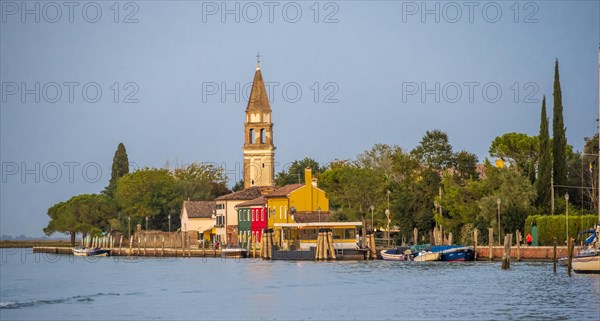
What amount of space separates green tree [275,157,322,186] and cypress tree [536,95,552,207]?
63.6 m

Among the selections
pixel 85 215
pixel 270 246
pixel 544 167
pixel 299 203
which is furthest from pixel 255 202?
pixel 544 167

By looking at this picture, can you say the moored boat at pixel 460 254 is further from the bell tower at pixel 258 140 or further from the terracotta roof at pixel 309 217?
the bell tower at pixel 258 140

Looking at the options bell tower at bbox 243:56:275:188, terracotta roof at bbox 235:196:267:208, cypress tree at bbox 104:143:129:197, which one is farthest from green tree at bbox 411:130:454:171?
cypress tree at bbox 104:143:129:197

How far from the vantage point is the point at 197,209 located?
132 meters

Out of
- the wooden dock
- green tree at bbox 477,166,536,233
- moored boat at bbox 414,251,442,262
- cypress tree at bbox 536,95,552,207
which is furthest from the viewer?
the wooden dock

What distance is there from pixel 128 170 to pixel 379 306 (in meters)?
113

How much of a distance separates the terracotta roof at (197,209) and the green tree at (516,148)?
4063 centimetres

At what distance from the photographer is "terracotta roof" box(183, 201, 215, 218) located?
13125cm

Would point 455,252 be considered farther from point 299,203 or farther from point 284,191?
point 284,191

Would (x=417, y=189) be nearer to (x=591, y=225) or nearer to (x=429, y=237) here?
(x=429, y=237)

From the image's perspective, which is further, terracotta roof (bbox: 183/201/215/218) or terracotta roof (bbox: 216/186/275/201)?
terracotta roof (bbox: 183/201/215/218)

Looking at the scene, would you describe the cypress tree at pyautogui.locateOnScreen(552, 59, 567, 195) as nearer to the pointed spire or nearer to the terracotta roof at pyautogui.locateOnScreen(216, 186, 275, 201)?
the terracotta roof at pyautogui.locateOnScreen(216, 186, 275, 201)

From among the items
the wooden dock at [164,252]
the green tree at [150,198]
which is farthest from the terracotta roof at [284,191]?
the green tree at [150,198]

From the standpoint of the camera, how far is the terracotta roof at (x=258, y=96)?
14512 cm
